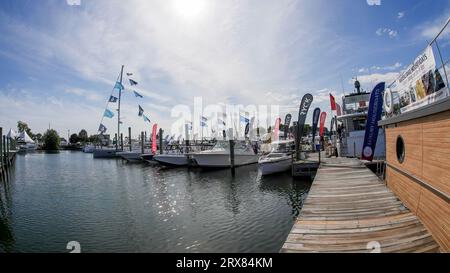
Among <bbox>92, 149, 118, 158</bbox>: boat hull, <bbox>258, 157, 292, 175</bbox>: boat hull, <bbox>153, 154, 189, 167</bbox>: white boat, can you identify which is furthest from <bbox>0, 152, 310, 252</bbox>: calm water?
<bbox>92, 149, 118, 158</bbox>: boat hull

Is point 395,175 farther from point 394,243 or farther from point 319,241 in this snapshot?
point 319,241

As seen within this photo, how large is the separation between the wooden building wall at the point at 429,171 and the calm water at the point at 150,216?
3.95m

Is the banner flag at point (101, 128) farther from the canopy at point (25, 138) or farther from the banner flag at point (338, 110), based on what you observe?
the canopy at point (25, 138)

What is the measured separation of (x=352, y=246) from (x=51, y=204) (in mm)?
14420

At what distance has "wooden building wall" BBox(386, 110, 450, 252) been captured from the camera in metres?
4.64

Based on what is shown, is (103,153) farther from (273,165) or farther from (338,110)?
(338,110)

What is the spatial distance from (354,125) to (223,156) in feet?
42.7

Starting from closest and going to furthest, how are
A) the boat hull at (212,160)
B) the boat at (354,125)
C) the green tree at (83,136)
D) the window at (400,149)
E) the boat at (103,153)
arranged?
the window at (400,149) < the boat at (354,125) < the boat hull at (212,160) < the boat at (103,153) < the green tree at (83,136)

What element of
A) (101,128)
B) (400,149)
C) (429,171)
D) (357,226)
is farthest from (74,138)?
(429,171)

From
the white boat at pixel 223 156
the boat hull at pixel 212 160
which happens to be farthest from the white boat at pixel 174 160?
the boat hull at pixel 212 160

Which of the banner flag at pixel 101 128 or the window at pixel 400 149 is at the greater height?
the banner flag at pixel 101 128

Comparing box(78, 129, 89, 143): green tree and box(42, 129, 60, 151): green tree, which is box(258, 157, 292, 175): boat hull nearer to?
box(42, 129, 60, 151): green tree

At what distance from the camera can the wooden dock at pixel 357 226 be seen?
15.9 feet
